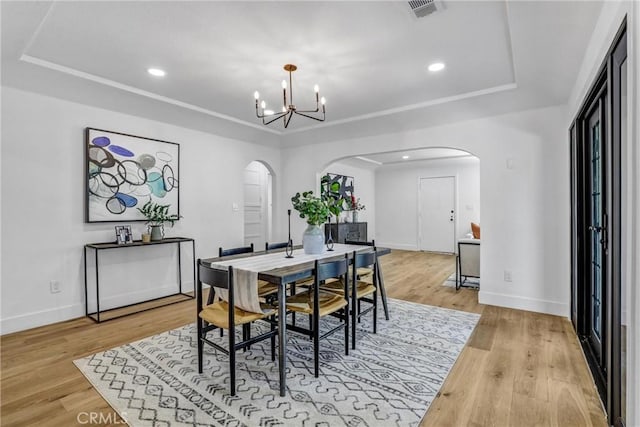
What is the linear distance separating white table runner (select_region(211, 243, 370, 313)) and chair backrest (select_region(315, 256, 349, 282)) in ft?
0.89

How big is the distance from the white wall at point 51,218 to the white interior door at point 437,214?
20.6ft

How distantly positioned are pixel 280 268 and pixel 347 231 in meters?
5.42

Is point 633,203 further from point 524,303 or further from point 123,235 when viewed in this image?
point 123,235

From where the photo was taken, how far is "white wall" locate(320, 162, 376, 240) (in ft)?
27.4

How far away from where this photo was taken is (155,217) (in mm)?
3975

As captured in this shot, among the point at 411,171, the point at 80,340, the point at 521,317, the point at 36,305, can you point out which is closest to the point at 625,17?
the point at 521,317

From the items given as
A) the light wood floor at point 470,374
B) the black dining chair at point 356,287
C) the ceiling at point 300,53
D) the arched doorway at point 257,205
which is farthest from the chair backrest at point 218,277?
the arched doorway at point 257,205

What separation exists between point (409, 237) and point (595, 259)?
20.4ft

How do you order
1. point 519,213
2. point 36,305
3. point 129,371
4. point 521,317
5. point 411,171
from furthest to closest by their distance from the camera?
point 411,171 → point 519,213 → point 521,317 → point 36,305 → point 129,371

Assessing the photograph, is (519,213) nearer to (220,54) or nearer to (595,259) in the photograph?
(595,259)

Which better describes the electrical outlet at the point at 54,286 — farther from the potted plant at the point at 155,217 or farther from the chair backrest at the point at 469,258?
the chair backrest at the point at 469,258

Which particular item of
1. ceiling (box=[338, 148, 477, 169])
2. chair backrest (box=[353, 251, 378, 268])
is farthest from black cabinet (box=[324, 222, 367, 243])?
chair backrest (box=[353, 251, 378, 268])

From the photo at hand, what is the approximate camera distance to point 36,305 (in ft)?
10.5

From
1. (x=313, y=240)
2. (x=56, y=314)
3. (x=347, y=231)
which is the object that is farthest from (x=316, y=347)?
(x=347, y=231)
